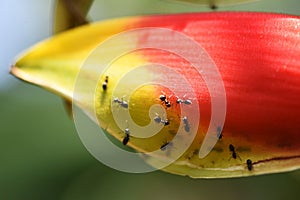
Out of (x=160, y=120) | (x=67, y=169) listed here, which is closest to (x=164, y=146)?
(x=160, y=120)

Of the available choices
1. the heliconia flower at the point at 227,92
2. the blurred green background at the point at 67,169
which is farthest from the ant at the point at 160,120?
the blurred green background at the point at 67,169

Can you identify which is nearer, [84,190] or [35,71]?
[35,71]

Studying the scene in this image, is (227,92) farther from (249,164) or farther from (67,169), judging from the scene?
(67,169)

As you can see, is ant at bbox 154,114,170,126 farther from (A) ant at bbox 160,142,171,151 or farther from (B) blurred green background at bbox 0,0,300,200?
(B) blurred green background at bbox 0,0,300,200

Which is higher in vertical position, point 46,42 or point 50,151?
point 50,151

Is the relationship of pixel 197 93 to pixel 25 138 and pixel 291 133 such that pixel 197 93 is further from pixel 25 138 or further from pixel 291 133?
pixel 25 138

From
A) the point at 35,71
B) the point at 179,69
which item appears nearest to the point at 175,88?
the point at 179,69
